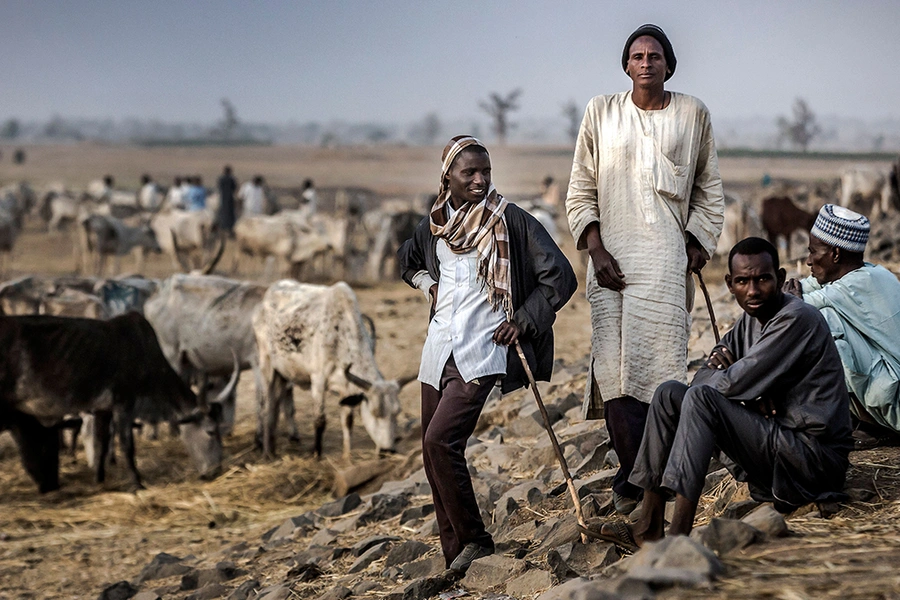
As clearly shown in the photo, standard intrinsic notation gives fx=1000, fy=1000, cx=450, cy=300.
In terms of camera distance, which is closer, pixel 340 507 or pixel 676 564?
pixel 676 564

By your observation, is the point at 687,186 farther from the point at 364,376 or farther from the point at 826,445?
the point at 364,376

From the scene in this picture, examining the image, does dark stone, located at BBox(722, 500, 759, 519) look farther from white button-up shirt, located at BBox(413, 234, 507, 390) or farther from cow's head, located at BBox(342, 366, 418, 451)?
cow's head, located at BBox(342, 366, 418, 451)

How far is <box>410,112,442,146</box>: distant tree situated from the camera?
124 m

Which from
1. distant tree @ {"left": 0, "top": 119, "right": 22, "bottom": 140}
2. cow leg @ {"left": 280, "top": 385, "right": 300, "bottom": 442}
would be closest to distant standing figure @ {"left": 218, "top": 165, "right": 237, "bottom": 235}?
cow leg @ {"left": 280, "top": 385, "right": 300, "bottom": 442}

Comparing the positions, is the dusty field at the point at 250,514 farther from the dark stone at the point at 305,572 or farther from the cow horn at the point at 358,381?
the dark stone at the point at 305,572

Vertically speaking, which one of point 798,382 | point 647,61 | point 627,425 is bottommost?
point 627,425

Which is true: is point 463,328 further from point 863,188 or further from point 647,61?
point 863,188

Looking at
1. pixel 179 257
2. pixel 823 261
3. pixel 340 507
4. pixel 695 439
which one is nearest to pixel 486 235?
pixel 695 439

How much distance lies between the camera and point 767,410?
3.70m

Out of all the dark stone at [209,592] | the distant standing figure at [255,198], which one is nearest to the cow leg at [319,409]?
the dark stone at [209,592]

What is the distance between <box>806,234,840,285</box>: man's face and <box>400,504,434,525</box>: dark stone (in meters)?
2.42

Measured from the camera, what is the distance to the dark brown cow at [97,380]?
846 centimetres

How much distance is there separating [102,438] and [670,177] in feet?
20.2

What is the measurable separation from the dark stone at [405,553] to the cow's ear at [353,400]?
3.92 metres
